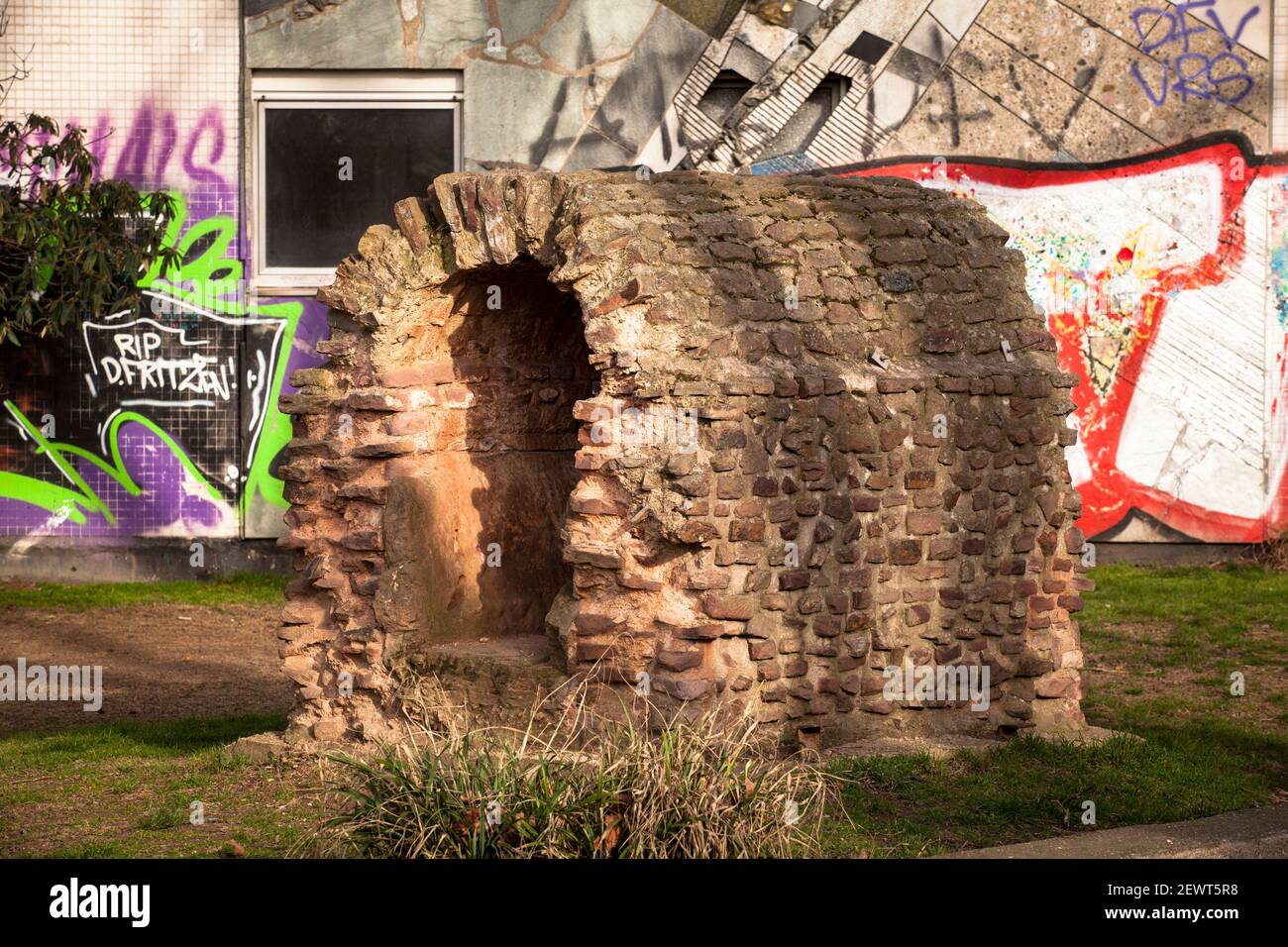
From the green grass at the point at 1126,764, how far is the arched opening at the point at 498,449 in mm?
2171

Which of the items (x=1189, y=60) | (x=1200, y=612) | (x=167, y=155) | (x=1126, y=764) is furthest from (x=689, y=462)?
(x=1189, y=60)

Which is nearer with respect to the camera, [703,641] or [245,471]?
[703,641]

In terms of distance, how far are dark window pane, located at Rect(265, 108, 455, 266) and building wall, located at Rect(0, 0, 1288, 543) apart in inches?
12.4

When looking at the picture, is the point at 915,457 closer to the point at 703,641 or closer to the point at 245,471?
the point at 703,641

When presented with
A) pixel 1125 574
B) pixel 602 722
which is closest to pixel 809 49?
pixel 1125 574

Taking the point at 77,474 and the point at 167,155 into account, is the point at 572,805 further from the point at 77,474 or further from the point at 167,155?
the point at 167,155

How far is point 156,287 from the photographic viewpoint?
14.1m

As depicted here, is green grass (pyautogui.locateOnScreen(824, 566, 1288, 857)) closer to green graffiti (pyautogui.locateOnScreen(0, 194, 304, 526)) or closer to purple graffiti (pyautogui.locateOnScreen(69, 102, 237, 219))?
green graffiti (pyautogui.locateOnScreen(0, 194, 304, 526))

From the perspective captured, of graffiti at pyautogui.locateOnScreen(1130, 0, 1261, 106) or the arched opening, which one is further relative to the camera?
graffiti at pyautogui.locateOnScreen(1130, 0, 1261, 106)

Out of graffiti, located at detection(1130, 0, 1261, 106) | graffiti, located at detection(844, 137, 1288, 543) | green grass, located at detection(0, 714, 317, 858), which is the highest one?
graffiti, located at detection(1130, 0, 1261, 106)

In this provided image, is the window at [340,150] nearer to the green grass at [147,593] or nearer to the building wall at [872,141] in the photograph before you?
the building wall at [872,141]

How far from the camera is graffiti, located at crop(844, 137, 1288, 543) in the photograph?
559 inches

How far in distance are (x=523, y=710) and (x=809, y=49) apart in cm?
826

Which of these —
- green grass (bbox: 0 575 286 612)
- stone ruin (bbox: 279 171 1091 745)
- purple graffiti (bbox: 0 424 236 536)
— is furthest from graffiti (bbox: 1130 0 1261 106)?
purple graffiti (bbox: 0 424 236 536)
